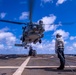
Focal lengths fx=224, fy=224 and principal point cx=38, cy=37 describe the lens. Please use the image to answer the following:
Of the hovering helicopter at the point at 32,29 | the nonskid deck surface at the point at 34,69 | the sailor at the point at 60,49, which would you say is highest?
the hovering helicopter at the point at 32,29

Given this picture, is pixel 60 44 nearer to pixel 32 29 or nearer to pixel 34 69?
pixel 34 69

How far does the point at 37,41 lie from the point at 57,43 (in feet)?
88.2

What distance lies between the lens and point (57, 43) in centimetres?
1178

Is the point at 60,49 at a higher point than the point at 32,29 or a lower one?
lower

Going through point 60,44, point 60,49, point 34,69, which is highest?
point 60,44

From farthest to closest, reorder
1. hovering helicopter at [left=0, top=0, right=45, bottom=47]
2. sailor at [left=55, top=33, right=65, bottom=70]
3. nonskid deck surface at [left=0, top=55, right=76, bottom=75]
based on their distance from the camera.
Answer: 1. hovering helicopter at [left=0, top=0, right=45, bottom=47]
2. sailor at [left=55, top=33, right=65, bottom=70]
3. nonskid deck surface at [left=0, top=55, right=76, bottom=75]

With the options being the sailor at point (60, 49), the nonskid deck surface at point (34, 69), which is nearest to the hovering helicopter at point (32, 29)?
the nonskid deck surface at point (34, 69)

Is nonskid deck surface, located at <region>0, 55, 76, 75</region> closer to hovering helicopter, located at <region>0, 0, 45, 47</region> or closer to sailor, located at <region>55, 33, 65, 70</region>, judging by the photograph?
sailor, located at <region>55, 33, 65, 70</region>

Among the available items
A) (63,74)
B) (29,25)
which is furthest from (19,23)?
(63,74)

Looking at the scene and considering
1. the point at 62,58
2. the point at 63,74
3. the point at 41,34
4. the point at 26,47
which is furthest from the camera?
the point at 26,47

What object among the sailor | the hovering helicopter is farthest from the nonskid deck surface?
the hovering helicopter

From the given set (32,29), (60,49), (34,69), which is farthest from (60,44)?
(32,29)

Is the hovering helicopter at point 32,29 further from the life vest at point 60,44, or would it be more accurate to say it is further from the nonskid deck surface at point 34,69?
the life vest at point 60,44

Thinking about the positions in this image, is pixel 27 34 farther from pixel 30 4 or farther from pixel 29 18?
pixel 30 4
